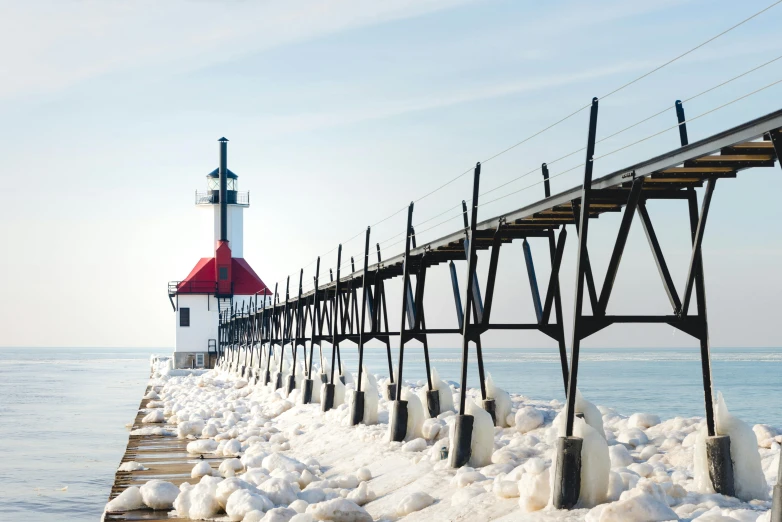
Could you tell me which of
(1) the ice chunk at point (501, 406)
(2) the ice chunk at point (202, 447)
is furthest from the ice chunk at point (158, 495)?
(2) the ice chunk at point (202, 447)

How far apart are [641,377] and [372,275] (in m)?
48.6

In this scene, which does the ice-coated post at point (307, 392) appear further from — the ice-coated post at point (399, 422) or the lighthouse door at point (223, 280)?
the lighthouse door at point (223, 280)

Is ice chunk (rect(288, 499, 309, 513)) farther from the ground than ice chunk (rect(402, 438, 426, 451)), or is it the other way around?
ice chunk (rect(402, 438, 426, 451))

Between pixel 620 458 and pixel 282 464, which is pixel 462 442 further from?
pixel 282 464

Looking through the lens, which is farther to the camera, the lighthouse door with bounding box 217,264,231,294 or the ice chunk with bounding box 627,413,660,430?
the lighthouse door with bounding box 217,264,231,294

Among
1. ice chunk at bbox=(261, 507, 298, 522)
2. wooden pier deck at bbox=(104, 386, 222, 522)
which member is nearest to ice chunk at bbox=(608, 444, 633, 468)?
ice chunk at bbox=(261, 507, 298, 522)

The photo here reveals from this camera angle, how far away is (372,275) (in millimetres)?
20734

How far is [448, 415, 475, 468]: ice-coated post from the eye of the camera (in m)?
12.3

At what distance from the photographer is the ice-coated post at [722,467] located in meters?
9.53

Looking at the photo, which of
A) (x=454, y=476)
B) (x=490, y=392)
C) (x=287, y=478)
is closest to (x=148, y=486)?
(x=287, y=478)

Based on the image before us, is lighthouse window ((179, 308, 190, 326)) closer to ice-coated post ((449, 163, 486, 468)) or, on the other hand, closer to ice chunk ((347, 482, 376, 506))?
ice-coated post ((449, 163, 486, 468))

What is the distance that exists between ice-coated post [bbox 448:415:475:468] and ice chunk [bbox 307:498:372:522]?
1.84m

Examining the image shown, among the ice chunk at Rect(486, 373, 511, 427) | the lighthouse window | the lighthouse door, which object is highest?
the lighthouse door

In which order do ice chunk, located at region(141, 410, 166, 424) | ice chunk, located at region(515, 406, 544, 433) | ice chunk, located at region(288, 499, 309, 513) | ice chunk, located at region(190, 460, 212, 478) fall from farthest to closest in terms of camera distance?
1. ice chunk, located at region(141, 410, 166, 424)
2. ice chunk, located at region(190, 460, 212, 478)
3. ice chunk, located at region(515, 406, 544, 433)
4. ice chunk, located at region(288, 499, 309, 513)
